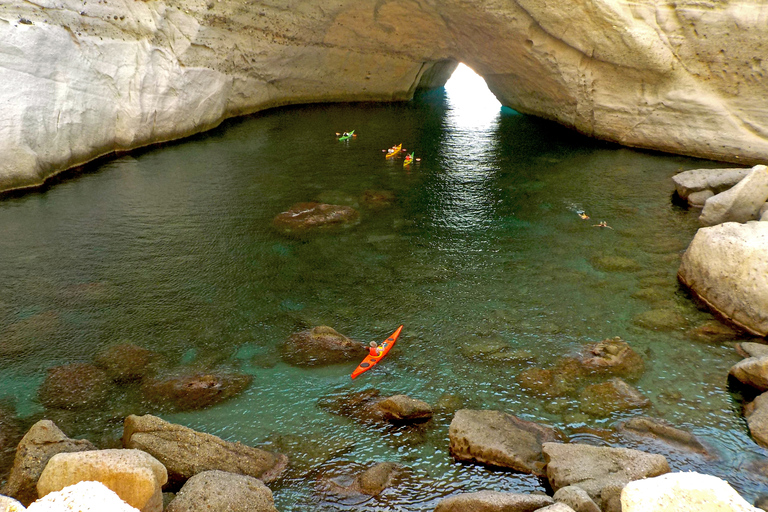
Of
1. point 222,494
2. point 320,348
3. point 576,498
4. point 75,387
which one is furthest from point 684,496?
point 75,387

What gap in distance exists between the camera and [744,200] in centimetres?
1472

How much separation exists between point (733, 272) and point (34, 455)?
12421mm

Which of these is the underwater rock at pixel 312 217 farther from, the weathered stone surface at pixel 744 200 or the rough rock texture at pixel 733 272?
the weathered stone surface at pixel 744 200

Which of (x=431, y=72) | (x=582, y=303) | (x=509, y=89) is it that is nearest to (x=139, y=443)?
(x=582, y=303)

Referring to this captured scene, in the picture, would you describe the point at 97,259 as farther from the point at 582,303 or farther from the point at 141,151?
the point at 582,303

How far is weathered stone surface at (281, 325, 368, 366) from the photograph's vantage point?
10.2m

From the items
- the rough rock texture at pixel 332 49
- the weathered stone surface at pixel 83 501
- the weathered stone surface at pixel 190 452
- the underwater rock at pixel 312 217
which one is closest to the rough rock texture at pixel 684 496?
the weathered stone surface at pixel 190 452

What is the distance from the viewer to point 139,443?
7.43 m

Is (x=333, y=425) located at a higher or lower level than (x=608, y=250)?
lower

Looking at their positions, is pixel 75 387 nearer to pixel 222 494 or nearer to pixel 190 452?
pixel 190 452

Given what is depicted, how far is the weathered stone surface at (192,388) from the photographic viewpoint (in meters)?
9.20

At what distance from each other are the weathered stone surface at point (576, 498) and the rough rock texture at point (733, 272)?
660 cm

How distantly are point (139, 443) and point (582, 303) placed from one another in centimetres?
884

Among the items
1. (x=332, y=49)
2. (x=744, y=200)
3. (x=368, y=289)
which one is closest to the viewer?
(x=368, y=289)
